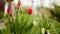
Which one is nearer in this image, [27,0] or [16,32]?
[16,32]

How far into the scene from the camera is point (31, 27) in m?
0.76

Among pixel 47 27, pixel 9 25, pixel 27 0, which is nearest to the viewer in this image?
pixel 9 25

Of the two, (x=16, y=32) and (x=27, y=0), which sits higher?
(x=27, y=0)

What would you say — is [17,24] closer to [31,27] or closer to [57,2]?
[31,27]

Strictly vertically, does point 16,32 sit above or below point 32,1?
below

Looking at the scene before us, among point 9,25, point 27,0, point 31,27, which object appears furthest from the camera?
point 27,0

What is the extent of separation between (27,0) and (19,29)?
982mm

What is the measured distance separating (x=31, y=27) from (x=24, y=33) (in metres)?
0.07

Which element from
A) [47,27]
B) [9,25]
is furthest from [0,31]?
[47,27]

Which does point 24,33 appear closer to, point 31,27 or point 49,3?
point 31,27

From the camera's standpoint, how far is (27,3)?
1.66m

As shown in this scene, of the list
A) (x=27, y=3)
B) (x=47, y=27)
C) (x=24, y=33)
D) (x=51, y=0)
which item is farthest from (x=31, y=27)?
(x=51, y=0)

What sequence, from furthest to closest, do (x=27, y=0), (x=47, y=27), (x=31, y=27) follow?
(x=27, y=0) < (x=47, y=27) < (x=31, y=27)

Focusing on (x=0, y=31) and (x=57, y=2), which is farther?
(x=57, y=2)
